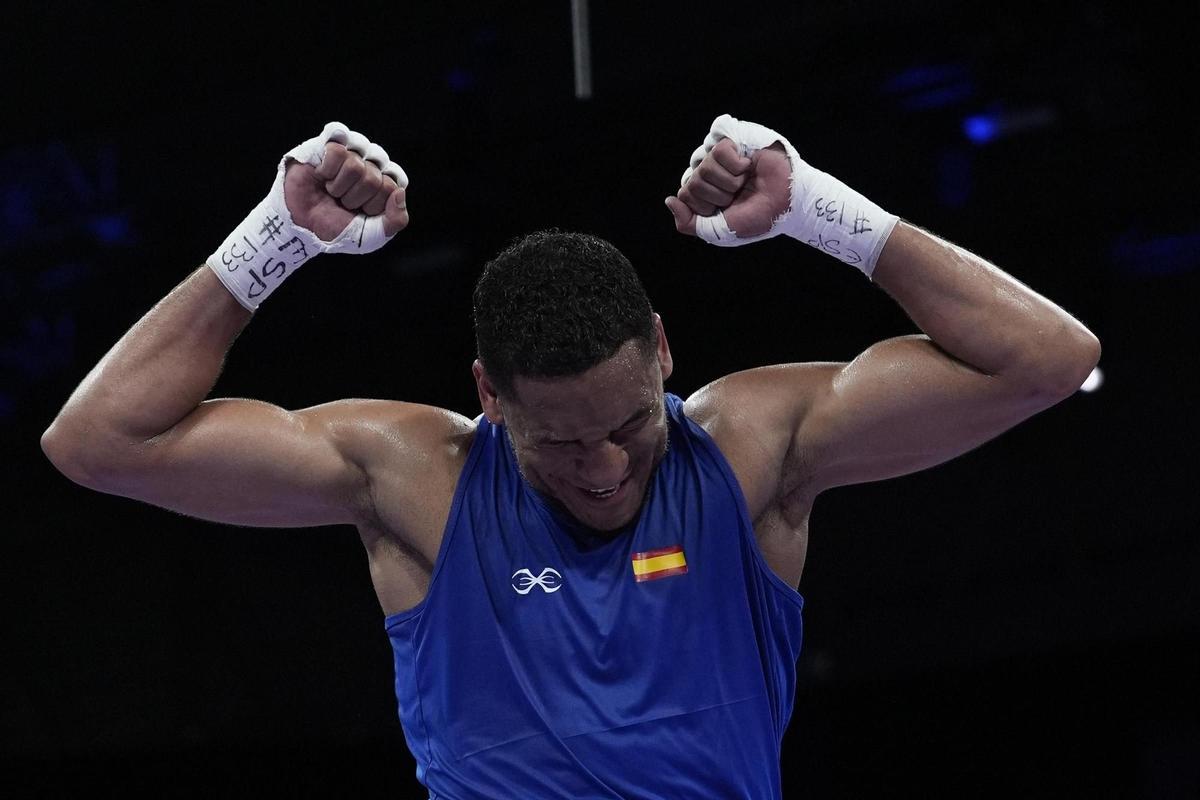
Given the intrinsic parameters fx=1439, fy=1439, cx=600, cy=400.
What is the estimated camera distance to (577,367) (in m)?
2.25

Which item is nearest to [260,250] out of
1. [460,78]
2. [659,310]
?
[460,78]

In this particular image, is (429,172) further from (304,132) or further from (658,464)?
(658,464)

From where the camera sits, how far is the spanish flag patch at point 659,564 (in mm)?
2408

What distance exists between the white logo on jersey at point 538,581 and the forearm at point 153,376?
0.64 meters

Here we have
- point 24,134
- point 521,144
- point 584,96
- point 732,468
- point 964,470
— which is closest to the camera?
point 732,468

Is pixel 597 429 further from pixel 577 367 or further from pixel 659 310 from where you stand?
pixel 659 310

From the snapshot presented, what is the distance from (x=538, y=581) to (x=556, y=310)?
0.47 m

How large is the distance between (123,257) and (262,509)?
3695 millimetres

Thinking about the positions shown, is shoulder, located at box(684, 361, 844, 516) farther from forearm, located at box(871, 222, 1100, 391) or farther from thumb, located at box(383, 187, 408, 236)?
thumb, located at box(383, 187, 408, 236)

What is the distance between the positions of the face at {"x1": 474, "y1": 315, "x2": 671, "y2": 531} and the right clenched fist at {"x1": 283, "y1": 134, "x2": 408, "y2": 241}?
32 cm

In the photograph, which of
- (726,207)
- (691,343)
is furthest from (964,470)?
(726,207)

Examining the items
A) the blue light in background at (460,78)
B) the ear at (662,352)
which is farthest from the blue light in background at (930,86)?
the ear at (662,352)

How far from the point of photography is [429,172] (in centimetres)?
527

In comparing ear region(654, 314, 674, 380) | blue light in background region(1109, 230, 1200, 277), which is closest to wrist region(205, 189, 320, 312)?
ear region(654, 314, 674, 380)
